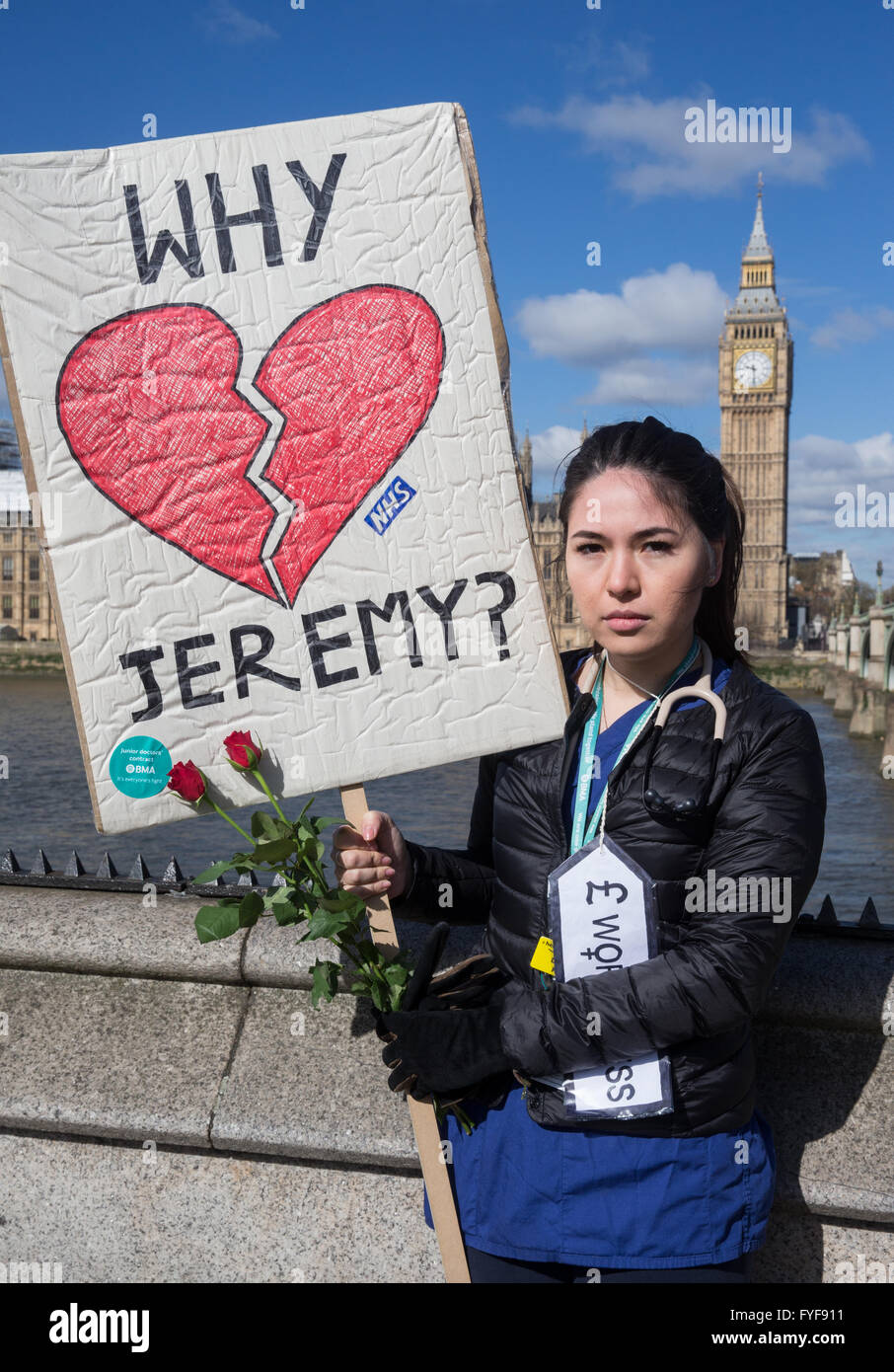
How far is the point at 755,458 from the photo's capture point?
266 feet

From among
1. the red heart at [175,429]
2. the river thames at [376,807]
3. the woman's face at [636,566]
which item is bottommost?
the river thames at [376,807]

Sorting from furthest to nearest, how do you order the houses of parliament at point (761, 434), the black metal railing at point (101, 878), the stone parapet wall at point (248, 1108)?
the houses of parliament at point (761, 434), the black metal railing at point (101, 878), the stone parapet wall at point (248, 1108)

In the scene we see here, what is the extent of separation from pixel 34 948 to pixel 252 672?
834 mm

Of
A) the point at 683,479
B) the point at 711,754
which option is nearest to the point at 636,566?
the point at 683,479

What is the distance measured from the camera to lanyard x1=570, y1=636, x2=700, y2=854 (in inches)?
60.6

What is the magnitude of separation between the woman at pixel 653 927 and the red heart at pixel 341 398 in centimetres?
27

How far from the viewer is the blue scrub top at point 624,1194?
148 cm

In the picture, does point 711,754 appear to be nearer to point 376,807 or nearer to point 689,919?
point 689,919

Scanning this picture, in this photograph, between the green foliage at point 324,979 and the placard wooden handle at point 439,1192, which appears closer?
the placard wooden handle at point 439,1192

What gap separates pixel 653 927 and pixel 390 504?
667 millimetres

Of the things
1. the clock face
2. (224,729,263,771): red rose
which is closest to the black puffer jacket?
(224,729,263,771): red rose

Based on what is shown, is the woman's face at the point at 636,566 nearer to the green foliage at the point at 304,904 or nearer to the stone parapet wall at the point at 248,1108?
the green foliage at the point at 304,904

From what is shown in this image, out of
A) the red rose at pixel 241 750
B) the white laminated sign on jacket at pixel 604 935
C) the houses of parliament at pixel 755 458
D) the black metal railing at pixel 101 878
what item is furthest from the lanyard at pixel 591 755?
the houses of parliament at pixel 755 458

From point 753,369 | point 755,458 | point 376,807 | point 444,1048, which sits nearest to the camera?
point 444,1048
